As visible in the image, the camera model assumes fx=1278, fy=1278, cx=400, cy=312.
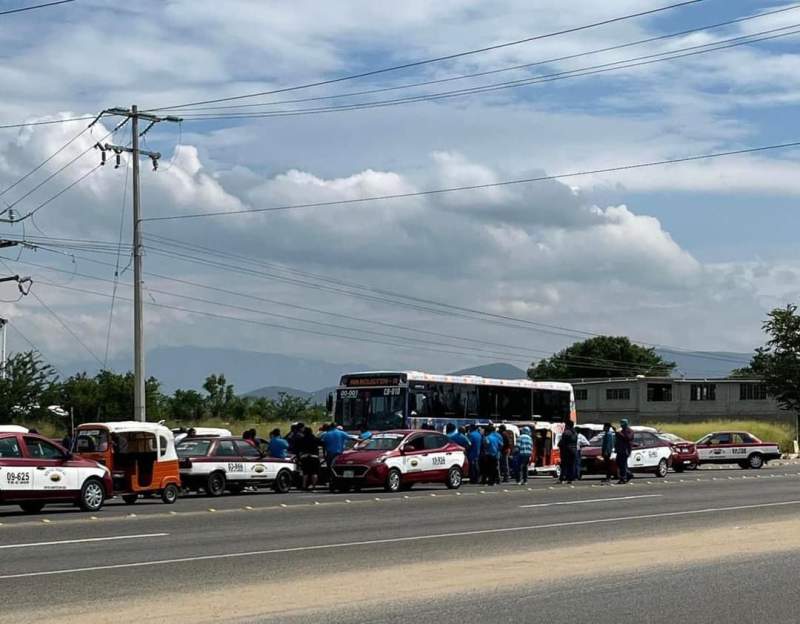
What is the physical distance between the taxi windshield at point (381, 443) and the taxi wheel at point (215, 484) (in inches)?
147

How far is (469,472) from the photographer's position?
115 feet

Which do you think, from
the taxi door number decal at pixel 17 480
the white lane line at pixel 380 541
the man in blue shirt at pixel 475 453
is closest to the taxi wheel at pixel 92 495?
the taxi door number decal at pixel 17 480

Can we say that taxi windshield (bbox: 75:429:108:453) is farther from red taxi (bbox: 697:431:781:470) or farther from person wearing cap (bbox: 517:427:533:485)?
red taxi (bbox: 697:431:781:470)

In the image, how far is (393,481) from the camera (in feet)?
102

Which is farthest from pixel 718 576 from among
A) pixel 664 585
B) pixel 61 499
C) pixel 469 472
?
pixel 469 472

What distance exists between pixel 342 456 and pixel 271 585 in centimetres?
1846

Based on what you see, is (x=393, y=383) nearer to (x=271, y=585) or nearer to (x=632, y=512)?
(x=632, y=512)

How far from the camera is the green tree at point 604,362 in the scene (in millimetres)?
140500

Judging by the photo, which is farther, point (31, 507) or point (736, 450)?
point (736, 450)

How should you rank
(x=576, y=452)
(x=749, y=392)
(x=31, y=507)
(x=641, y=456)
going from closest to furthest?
(x=31, y=507) < (x=576, y=452) < (x=641, y=456) < (x=749, y=392)

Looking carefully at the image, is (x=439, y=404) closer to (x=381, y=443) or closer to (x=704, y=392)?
(x=381, y=443)

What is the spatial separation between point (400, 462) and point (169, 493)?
6.51 metres

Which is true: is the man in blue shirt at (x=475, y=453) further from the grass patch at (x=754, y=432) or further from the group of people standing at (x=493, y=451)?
the grass patch at (x=754, y=432)

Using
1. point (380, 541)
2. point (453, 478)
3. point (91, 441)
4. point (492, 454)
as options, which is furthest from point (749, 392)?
point (380, 541)
